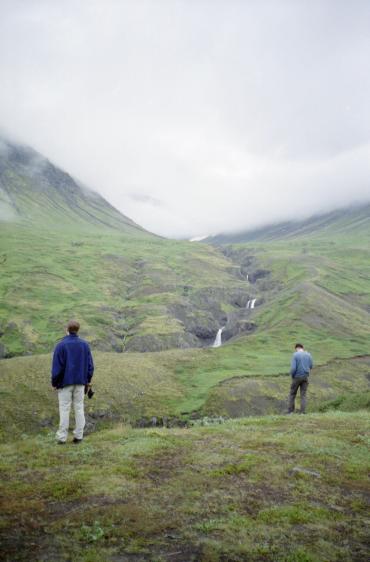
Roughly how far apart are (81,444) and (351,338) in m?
122

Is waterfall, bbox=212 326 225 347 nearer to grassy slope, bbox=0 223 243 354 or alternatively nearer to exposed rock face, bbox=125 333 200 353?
grassy slope, bbox=0 223 243 354

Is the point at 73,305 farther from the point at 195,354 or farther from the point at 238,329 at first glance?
the point at 195,354

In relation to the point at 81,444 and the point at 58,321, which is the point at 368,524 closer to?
the point at 81,444

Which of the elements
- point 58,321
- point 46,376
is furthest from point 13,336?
point 46,376

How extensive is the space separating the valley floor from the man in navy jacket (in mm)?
1207

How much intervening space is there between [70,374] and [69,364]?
443 mm

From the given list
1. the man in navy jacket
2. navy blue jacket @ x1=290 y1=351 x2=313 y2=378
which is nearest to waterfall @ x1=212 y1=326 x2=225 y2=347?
navy blue jacket @ x1=290 y1=351 x2=313 y2=378

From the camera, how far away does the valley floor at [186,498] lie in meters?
10.6

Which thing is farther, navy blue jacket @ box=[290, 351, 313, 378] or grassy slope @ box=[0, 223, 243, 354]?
grassy slope @ box=[0, 223, 243, 354]

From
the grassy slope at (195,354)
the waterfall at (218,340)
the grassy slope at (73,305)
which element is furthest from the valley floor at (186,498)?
the waterfall at (218,340)

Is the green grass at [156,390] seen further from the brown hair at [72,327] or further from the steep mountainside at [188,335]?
the brown hair at [72,327]

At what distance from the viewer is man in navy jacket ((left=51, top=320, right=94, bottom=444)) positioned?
19.2 m

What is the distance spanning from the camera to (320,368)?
3442 inches

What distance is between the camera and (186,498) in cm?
1354
